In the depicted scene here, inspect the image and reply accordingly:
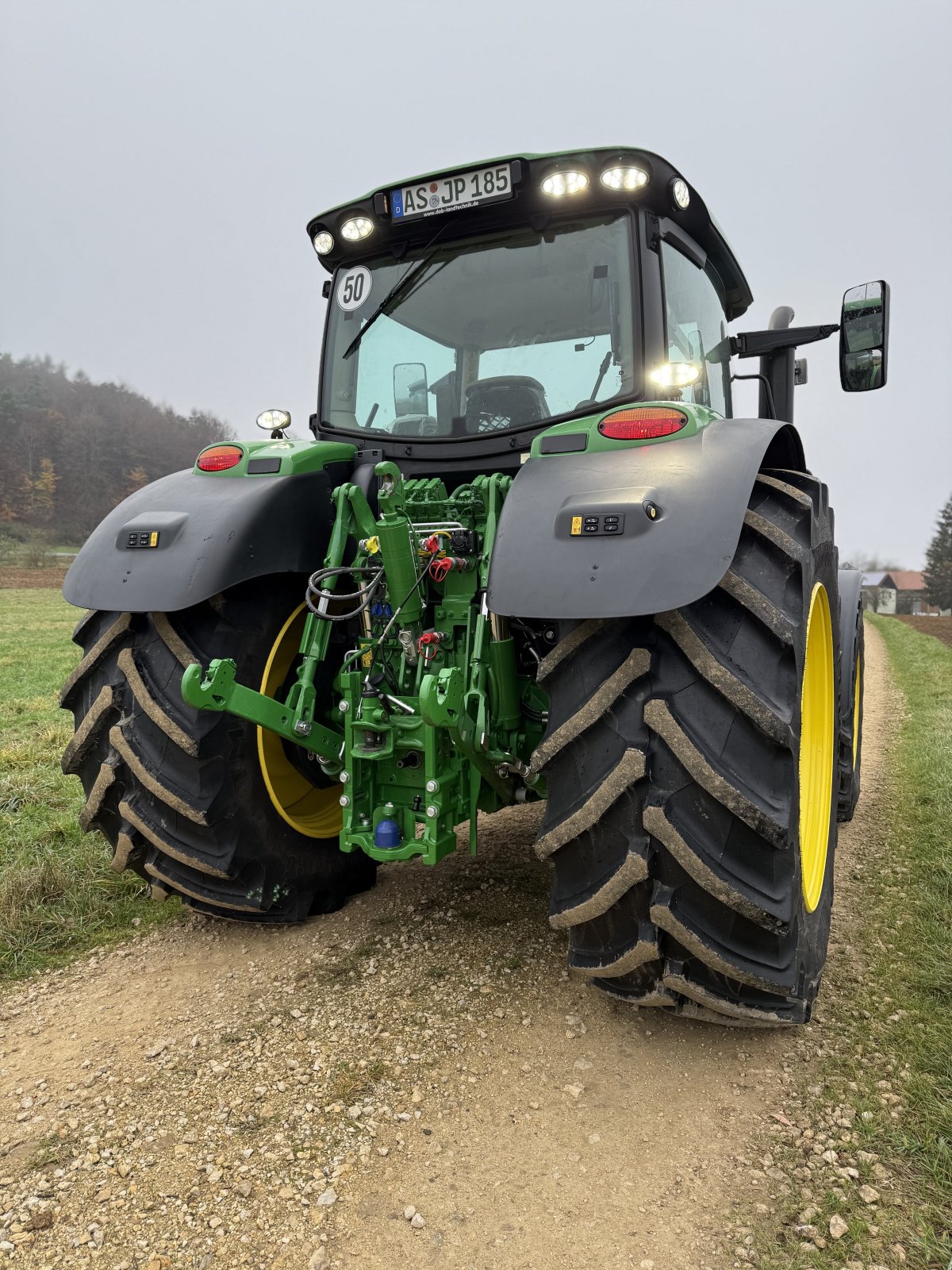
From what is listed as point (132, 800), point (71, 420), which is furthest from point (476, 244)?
point (71, 420)

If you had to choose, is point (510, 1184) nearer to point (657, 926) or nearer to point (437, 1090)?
point (437, 1090)

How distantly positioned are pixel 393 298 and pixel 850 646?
2.58 meters

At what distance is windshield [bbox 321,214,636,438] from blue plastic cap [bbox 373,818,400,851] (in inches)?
55.0

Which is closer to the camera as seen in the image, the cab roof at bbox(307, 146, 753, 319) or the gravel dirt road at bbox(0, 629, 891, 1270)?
the gravel dirt road at bbox(0, 629, 891, 1270)

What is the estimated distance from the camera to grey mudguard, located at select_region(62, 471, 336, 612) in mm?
2441

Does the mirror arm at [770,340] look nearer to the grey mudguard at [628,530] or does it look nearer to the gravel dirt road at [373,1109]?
the grey mudguard at [628,530]

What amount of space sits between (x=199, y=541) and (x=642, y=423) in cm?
134

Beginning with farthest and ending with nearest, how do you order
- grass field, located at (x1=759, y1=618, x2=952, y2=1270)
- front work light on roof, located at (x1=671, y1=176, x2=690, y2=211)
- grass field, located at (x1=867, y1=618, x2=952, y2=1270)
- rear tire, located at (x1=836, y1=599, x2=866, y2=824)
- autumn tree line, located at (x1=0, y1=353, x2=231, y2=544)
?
autumn tree line, located at (x1=0, y1=353, x2=231, y2=544) → rear tire, located at (x1=836, y1=599, x2=866, y2=824) → front work light on roof, located at (x1=671, y1=176, x2=690, y2=211) → grass field, located at (x1=867, y1=618, x2=952, y2=1270) → grass field, located at (x1=759, y1=618, x2=952, y2=1270)

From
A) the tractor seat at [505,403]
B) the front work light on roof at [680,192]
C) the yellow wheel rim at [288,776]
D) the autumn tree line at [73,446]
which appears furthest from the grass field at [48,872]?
the autumn tree line at [73,446]

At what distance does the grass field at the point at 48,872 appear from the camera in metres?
2.93

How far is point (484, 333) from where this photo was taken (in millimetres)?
2996

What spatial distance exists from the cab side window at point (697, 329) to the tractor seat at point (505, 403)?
0.47 metres

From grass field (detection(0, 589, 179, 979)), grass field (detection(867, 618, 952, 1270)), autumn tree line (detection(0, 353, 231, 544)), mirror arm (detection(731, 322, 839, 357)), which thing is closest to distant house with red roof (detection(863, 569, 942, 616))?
autumn tree line (detection(0, 353, 231, 544))

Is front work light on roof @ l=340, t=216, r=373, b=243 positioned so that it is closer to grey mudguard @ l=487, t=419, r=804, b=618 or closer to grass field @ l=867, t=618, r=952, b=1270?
grey mudguard @ l=487, t=419, r=804, b=618
